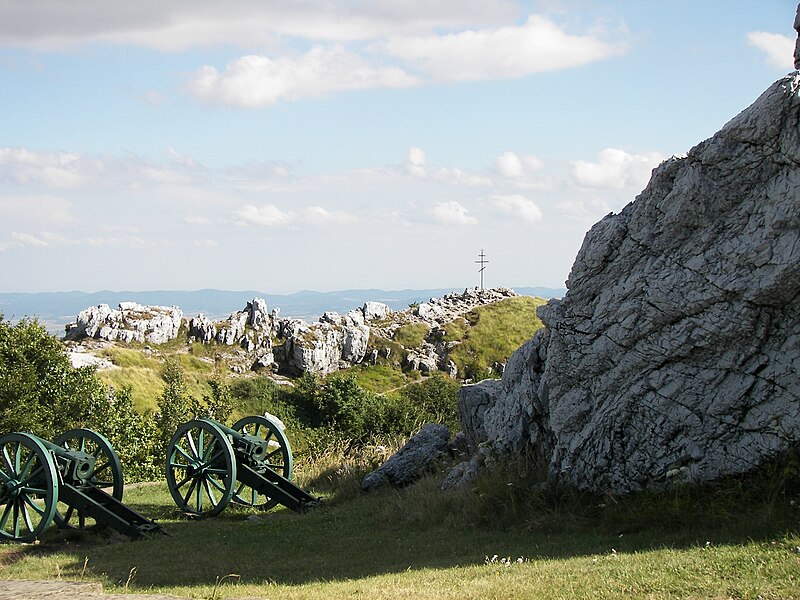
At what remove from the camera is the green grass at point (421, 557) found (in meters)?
6.86

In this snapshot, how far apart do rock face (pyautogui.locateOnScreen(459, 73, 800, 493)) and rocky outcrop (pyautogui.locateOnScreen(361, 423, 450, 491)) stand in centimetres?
397

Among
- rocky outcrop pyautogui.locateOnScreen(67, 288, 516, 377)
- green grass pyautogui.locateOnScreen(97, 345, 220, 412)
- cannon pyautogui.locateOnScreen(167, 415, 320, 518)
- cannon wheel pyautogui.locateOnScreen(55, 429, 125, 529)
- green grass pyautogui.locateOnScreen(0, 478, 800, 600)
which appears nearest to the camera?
green grass pyautogui.locateOnScreen(0, 478, 800, 600)

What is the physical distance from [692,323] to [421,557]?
427cm

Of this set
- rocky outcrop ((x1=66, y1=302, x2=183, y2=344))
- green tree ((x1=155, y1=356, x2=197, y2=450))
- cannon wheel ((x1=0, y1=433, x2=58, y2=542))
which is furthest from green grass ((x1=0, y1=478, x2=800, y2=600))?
rocky outcrop ((x1=66, y1=302, x2=183, y2=344))

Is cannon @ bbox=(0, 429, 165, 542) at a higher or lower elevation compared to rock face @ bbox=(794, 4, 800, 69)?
lower

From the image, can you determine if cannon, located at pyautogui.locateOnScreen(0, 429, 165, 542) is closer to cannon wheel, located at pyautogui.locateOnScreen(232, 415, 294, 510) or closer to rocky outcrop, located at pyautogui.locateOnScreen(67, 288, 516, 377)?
cannon wheel, located at pyautogui.locateOnScreen(232, 415, 294, 510)

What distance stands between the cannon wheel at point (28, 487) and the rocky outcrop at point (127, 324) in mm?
36844

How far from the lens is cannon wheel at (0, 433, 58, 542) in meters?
12.0

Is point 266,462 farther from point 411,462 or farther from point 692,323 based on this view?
point 692,323

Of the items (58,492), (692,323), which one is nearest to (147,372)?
(58,492)

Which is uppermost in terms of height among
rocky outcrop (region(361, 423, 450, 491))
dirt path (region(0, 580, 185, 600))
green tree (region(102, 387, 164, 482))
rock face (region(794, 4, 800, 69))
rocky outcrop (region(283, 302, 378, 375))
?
rock face (region(794, 4, 800, 69))

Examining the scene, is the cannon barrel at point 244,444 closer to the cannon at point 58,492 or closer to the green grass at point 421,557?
the green grass at point 421,557

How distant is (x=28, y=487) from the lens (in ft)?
40.8

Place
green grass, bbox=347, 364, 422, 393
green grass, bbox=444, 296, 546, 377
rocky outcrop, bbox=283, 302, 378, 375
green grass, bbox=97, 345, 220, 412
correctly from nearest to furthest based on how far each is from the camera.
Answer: green grass, bbox=97, 345, 220, 412 → green grass, bbox=347, 364, 422, 393 → rocky outcrop, bbox=283, 302, 378, 375 → green grass, bbox=444, 296, 546, 377
